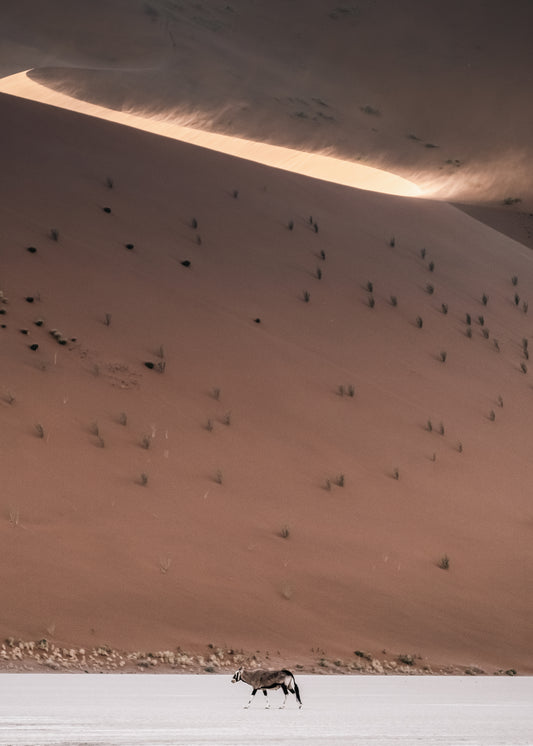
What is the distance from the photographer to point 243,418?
12844 millimetres

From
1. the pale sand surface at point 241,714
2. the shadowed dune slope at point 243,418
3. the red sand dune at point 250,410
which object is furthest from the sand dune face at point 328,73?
the pale sand surface at point 241,714

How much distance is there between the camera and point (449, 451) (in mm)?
13742

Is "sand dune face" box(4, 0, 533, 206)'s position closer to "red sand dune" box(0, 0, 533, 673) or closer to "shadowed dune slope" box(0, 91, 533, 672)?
"red sand dune" box(0, 0, 533, 673)

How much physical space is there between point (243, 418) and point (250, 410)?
268mm

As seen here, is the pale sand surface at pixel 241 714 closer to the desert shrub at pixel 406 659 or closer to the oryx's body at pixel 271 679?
the oryx's body at pixel 271 679

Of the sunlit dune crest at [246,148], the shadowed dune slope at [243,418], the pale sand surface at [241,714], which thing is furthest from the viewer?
the sunlit dune crest at [246,148]

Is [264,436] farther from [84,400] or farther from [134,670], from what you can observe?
[134,670]

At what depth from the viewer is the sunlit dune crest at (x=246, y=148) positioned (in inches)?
1172

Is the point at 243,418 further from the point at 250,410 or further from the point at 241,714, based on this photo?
the point at 241,714

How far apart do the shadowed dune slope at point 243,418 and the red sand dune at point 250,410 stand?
0.03 m

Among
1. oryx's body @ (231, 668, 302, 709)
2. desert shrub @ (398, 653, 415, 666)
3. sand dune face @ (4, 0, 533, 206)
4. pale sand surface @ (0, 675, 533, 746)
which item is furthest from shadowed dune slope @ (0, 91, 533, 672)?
sand dune face @ (4, 0, 533, 206)

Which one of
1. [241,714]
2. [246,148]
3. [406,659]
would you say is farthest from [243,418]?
[246,148]

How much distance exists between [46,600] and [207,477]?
2.89 meters

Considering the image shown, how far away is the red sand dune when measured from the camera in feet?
31.7
